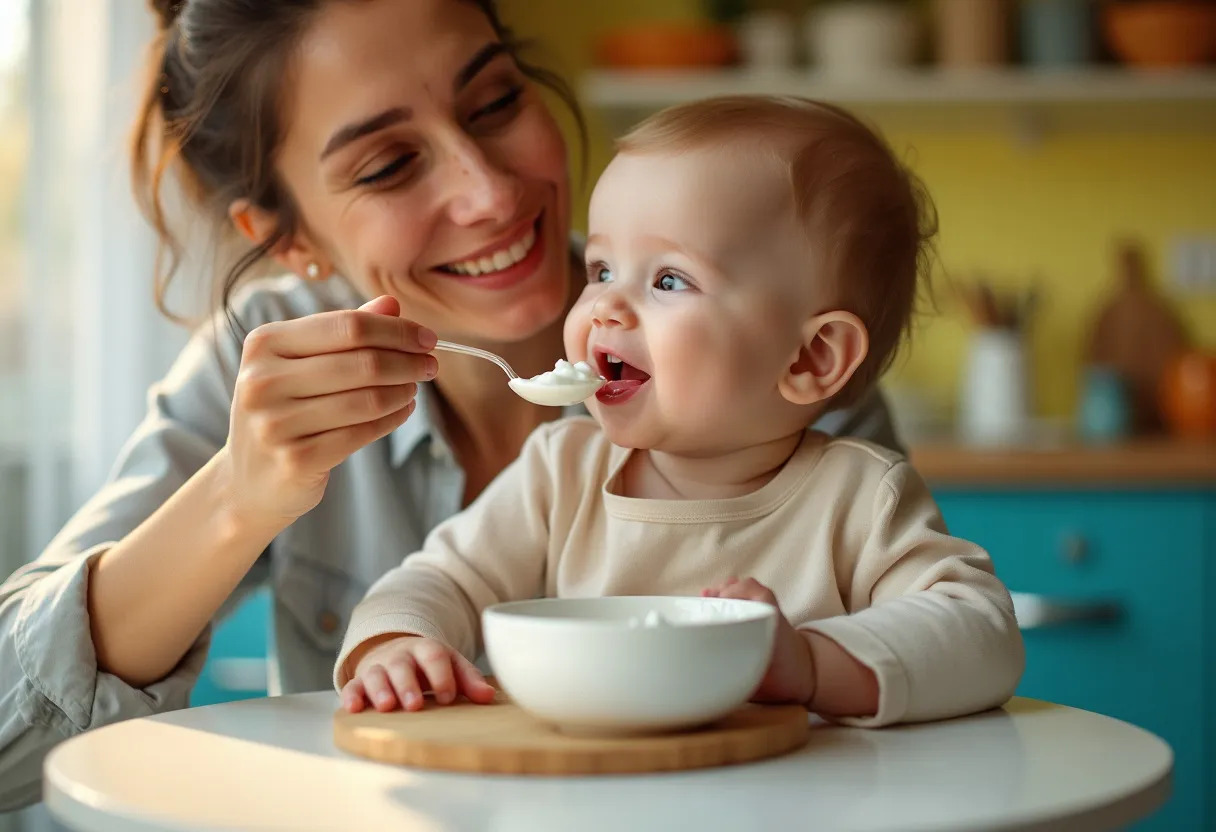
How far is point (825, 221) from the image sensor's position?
1121mm

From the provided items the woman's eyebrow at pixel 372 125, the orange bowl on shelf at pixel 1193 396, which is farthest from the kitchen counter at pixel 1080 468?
the woman's eyebrow at pixel 372 125

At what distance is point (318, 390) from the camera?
1000 mm

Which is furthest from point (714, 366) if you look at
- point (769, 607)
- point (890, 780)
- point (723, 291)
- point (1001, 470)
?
point (1001, 470)

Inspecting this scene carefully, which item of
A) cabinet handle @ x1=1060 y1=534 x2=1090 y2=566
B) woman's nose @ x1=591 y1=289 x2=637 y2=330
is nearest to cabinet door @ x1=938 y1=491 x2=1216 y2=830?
cabinet handle @ x1=1060 y1=534 x2=1090 y2=566

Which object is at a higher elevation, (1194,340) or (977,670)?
(977,670)

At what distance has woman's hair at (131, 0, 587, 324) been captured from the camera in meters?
1.41

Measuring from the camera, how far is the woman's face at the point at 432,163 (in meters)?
1.38

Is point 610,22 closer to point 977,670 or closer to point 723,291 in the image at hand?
point 723,291

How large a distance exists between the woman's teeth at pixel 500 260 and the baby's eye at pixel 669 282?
336mm

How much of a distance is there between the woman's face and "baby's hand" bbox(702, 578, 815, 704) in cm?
58

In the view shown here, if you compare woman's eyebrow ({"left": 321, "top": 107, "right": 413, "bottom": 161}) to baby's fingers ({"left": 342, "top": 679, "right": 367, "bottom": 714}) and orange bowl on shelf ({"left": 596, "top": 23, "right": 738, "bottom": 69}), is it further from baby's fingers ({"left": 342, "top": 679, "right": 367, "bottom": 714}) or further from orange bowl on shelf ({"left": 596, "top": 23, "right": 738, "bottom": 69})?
orange bowl on shelf ({"left": 596, "top": 23, "right": 738, "bottom": 69})

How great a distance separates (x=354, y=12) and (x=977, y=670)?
862mm

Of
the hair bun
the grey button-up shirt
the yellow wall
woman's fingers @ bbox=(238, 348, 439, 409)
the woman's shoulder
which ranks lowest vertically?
the yellow wall

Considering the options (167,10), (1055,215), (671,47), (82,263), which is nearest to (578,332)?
(167,10)
